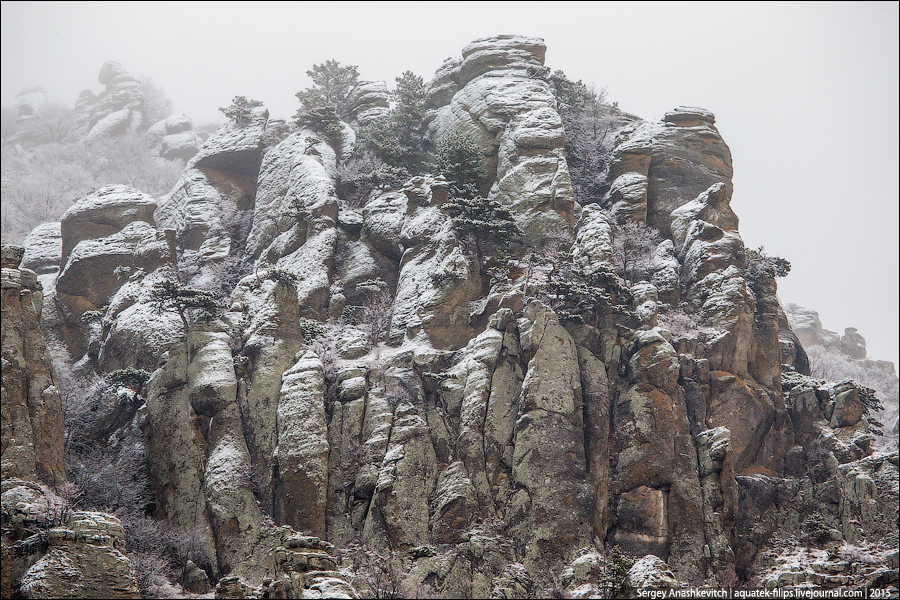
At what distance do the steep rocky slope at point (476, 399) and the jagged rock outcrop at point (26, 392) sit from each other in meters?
5.85

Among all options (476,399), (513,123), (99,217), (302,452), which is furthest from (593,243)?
(99,217)

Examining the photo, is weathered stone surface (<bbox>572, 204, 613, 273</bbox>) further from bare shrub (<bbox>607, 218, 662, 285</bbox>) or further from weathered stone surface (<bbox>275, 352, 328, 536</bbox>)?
weathered stone surface (<bbox>275, 352, 328, 536</bbox>)

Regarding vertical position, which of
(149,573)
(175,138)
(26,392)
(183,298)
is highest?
(175,138)

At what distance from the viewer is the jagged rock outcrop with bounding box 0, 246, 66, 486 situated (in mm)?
30328

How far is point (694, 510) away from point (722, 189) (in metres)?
22.8

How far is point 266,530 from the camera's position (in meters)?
33.9

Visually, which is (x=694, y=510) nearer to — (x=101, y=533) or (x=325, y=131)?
(x=101, y=533)

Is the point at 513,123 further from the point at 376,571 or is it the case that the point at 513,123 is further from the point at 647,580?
the point at 647,580

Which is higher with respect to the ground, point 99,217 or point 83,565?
point 99,217

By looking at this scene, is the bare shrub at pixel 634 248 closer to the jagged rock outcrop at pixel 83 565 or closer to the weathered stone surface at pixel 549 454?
the weathered stone surface at pixel 549 454

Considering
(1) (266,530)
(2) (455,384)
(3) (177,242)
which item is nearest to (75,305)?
(3) (177,242)

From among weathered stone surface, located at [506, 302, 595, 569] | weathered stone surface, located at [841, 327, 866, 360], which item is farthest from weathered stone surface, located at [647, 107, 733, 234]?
weathered stone surface, located at [841, 327, 866, 360]

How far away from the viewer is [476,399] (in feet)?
120

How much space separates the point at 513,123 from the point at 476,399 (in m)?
24.6
